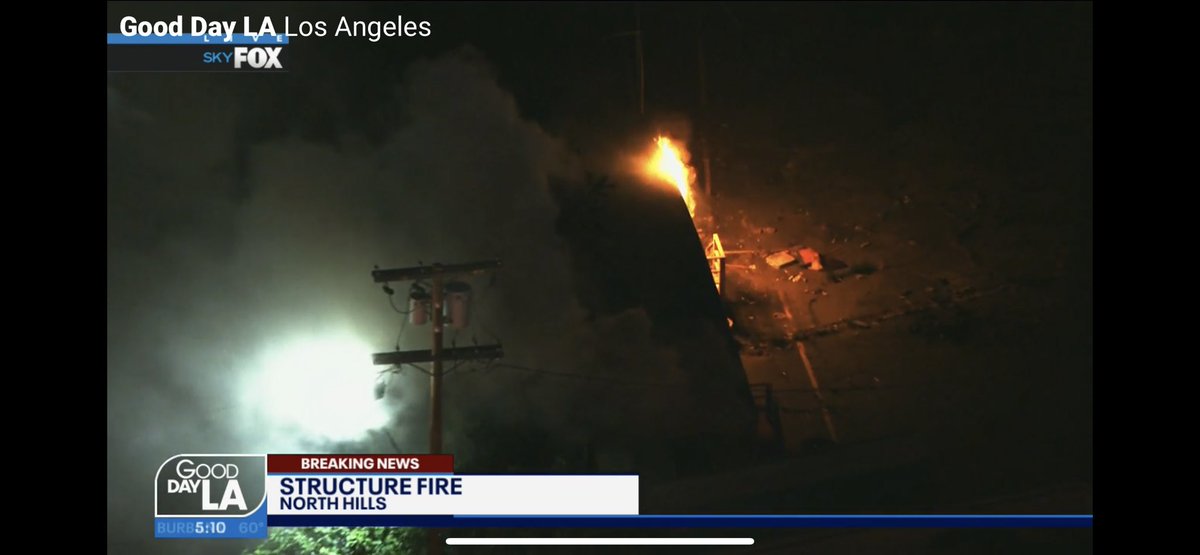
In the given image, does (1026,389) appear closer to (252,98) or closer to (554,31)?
(554,31)

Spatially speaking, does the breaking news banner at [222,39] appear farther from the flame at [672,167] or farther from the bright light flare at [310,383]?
the bright light flare at [310,383]

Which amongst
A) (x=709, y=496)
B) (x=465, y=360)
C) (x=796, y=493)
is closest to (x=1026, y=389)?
(x=796, y=493)

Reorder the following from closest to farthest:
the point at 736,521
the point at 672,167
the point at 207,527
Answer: the point at 736,521
the point at 207,527
the point at 672,167

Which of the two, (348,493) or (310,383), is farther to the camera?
(310,383)

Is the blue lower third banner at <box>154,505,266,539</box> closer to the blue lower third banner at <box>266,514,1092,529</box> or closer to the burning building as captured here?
the blue lower third banner at <box>266,514,1092,529</box>

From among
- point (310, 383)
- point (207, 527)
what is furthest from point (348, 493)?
point (207, 527)

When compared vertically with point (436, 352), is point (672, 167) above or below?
above

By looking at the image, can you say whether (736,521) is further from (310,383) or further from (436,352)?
(310,383)
